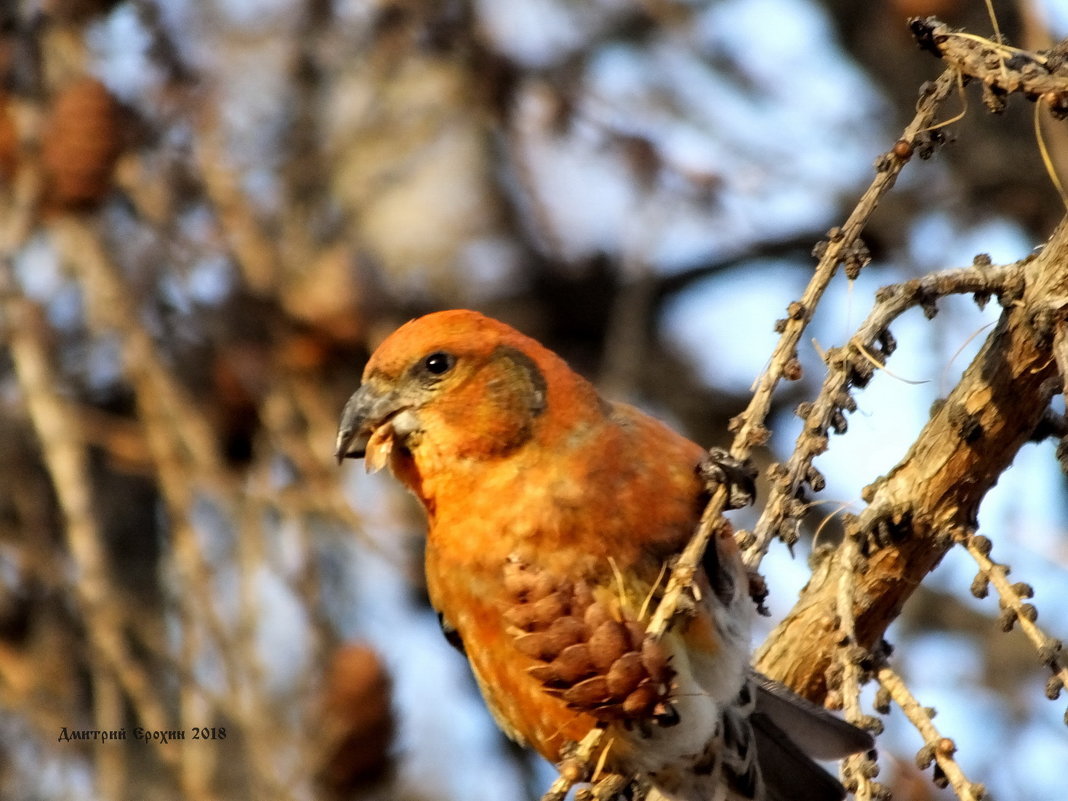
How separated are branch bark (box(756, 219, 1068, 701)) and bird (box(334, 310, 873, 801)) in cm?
24

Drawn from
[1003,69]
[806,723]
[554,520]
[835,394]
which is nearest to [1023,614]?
[835,394]

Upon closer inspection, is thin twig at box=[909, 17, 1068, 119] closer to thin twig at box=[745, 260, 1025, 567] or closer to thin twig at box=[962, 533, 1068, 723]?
thin twig at box=[745, 260, 1025, 567]

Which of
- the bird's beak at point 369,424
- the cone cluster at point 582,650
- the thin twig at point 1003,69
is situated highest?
the bird's beak at point 369,424

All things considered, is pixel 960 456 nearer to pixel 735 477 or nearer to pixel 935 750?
pixel 735 477

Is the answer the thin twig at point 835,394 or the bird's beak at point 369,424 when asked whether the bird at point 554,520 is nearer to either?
the bird's beak at point 369,424

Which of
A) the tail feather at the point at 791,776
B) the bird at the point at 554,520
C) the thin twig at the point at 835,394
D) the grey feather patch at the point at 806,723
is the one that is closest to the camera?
the thin twig at the point at 835,394

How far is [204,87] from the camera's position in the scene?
14.5ft

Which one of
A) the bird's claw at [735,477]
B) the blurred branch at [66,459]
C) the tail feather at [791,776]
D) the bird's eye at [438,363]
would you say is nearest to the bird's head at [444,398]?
the bird's eye at [438,363]

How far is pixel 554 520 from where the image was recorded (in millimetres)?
2451

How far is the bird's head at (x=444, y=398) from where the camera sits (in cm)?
264

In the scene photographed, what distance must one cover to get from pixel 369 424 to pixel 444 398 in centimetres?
15

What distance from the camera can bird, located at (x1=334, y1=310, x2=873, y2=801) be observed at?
2.45m

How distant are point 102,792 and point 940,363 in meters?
2.59

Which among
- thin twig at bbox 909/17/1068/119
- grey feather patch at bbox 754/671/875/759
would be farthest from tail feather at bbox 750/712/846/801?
thin twig at bbox 909/17/1068/119
